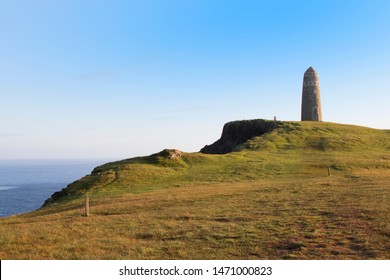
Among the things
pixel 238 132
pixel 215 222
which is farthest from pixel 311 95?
pixel 215 222

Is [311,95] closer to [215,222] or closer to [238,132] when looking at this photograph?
[238,132]

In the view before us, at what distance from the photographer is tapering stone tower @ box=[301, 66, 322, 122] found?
9700cm

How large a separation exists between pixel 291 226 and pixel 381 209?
635cm

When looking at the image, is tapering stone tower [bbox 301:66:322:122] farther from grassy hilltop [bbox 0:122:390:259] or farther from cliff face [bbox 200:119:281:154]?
grassy hilltop [bbox 0:122:390:259]

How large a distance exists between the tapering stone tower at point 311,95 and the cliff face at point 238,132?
15.8 metres

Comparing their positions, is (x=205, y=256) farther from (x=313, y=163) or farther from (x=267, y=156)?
(x=267, y=156)

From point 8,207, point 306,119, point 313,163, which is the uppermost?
point 306,119

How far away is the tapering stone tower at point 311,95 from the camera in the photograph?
318 ft

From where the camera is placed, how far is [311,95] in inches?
3812

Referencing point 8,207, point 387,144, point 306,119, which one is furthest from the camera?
point 8,207

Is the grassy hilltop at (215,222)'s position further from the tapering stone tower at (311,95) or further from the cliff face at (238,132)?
the tapering stone tower at (311,95)

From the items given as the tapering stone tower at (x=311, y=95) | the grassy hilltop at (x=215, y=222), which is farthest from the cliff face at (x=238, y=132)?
the grassy hilltop at (x=215, y=222)
